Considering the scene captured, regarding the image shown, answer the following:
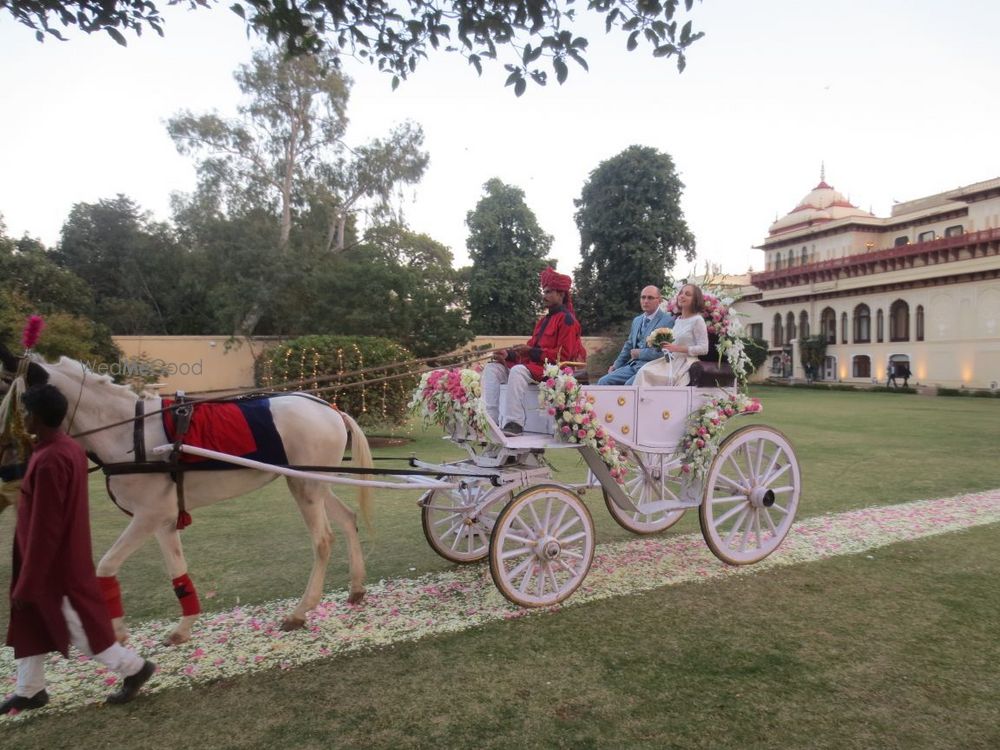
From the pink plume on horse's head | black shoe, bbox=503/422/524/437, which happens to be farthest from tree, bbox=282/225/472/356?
the pink plume on horse's head

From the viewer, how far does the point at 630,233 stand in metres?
36.5

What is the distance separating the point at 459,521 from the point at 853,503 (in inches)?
196

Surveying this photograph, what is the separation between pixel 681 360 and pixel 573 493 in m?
1.64

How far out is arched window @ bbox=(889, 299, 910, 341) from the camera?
39.4 meters

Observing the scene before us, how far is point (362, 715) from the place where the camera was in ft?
10.6

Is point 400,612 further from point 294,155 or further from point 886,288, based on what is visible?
point 886,288

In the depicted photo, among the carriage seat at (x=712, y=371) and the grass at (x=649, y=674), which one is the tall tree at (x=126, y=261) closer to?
the grass at (x=649, y=674)

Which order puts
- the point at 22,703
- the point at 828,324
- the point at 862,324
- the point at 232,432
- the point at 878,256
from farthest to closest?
the point at 828,324, the point at 862,324, the point at 878,256, the point at 232,432, the point at 22,703

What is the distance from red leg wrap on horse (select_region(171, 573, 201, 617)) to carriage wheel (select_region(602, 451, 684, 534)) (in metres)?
3.15

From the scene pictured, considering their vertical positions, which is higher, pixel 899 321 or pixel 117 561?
pixel 899 321

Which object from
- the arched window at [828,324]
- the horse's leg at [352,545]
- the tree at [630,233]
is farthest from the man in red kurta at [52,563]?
the arched window at [828,324]

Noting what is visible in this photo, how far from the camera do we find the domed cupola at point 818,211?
47906 mm

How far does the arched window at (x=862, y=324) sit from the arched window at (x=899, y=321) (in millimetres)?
1549

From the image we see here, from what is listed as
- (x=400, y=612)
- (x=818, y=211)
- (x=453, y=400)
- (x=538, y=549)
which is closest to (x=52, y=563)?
(x=400, y=612)
